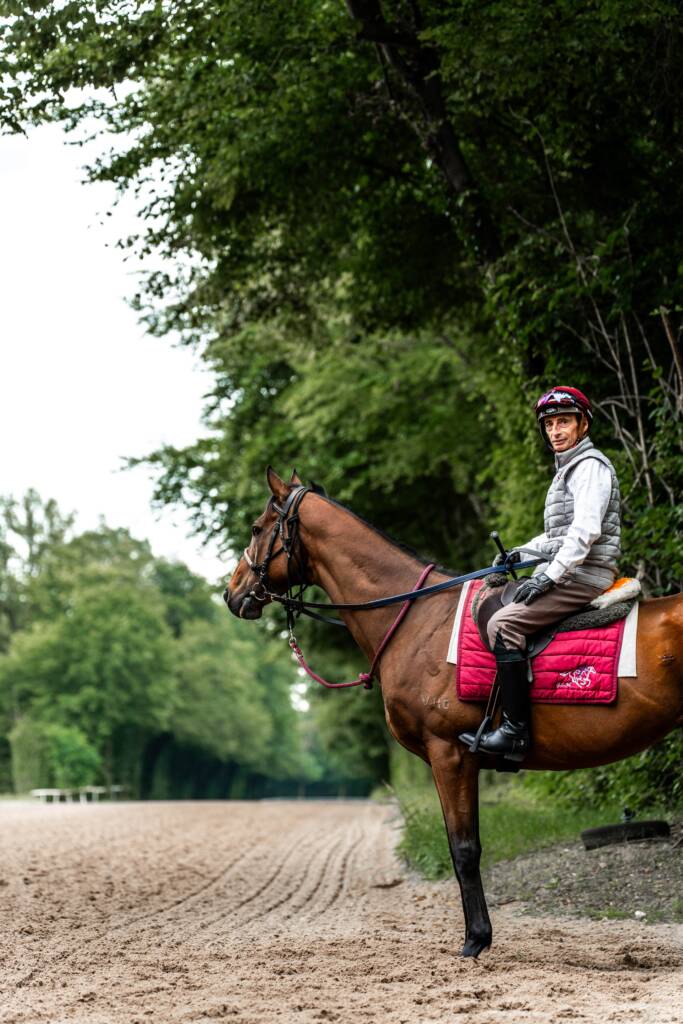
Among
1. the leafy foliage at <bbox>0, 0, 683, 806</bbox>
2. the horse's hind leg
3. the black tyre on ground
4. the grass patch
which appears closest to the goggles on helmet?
the horse's hind leg

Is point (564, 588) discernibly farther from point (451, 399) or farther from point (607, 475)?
point (451, 399)

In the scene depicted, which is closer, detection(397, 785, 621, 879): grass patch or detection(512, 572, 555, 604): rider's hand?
detection(512, 572, 555, 604): rider's hand

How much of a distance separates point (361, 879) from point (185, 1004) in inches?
277

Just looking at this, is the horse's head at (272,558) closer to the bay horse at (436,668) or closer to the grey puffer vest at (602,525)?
the bay horse at (436,668)

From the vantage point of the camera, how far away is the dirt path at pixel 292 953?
5445mm

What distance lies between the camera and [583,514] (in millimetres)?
6574

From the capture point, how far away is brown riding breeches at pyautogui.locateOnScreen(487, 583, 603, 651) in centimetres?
658

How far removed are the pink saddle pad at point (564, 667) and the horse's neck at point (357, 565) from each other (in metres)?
0.75

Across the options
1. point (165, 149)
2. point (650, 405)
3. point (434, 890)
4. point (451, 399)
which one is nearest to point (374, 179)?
point (165, 149)

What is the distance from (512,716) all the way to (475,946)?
1399 mm

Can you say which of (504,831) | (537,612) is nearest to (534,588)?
(537,612)

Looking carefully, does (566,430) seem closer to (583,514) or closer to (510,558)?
(583,514)

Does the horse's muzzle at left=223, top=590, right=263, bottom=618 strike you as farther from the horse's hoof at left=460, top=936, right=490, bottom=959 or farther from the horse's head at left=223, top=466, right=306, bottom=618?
the horse's hoof at left=460, top=936, right=490, bottom=959

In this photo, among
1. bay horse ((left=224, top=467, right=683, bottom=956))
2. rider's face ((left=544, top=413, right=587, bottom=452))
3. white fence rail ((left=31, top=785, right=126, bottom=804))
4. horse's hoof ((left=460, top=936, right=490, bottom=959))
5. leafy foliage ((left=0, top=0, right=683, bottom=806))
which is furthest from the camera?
white fence rail ((left=31, top=785, right=126, bottom=804))
